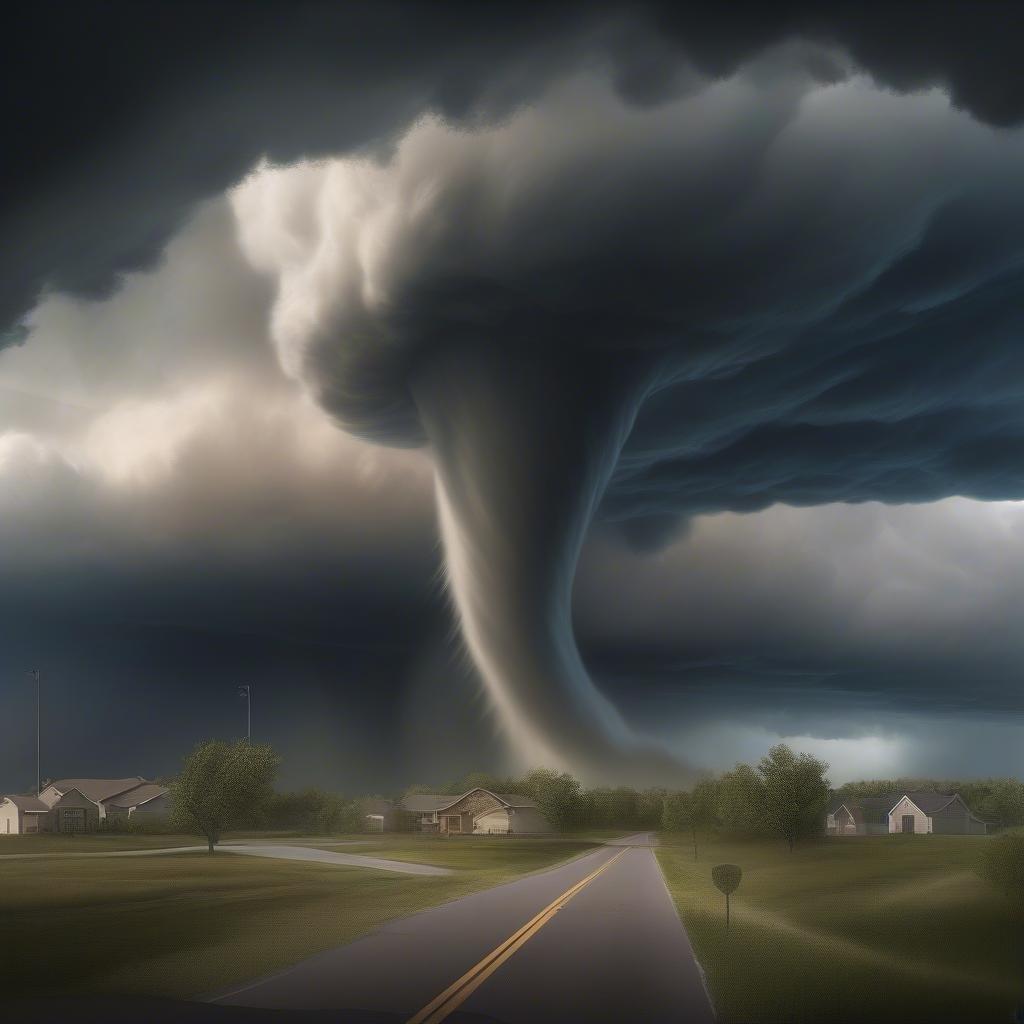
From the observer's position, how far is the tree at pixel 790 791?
7919 centimetres

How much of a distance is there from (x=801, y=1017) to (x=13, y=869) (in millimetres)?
54134

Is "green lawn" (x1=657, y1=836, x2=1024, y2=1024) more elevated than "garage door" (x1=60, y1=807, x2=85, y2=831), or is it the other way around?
"green lawn" (x1=657, y1=836, x2=1024, y2=1024)

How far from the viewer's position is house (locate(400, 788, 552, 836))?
153 m

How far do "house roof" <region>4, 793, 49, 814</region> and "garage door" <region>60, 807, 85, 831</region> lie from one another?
246cm

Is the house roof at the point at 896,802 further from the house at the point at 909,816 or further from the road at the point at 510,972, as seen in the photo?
the road at the point at 510,972

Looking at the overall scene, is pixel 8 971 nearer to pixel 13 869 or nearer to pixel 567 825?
pixel 13 869

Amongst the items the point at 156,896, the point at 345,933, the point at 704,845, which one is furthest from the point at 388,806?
the point at 345,933

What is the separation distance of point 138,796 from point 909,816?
101184 millimetres

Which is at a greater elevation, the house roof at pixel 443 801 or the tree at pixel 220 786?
the tree at pixel 220 786

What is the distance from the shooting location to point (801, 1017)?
15852mm

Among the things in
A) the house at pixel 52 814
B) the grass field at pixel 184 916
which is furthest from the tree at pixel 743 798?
the house at pixel 52 814

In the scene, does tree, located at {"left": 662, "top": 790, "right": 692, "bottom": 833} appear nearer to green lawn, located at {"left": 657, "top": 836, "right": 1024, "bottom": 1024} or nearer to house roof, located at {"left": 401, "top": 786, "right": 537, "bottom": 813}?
house roof, located at {"left": 401, "top": 786, "right": 537, "bottom": 813}

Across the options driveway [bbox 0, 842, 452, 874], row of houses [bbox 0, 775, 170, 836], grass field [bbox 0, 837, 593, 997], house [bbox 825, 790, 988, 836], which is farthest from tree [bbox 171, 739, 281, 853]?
house [bbox 825, 790, 988, 836]

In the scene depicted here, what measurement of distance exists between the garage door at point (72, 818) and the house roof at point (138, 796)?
3.77m
